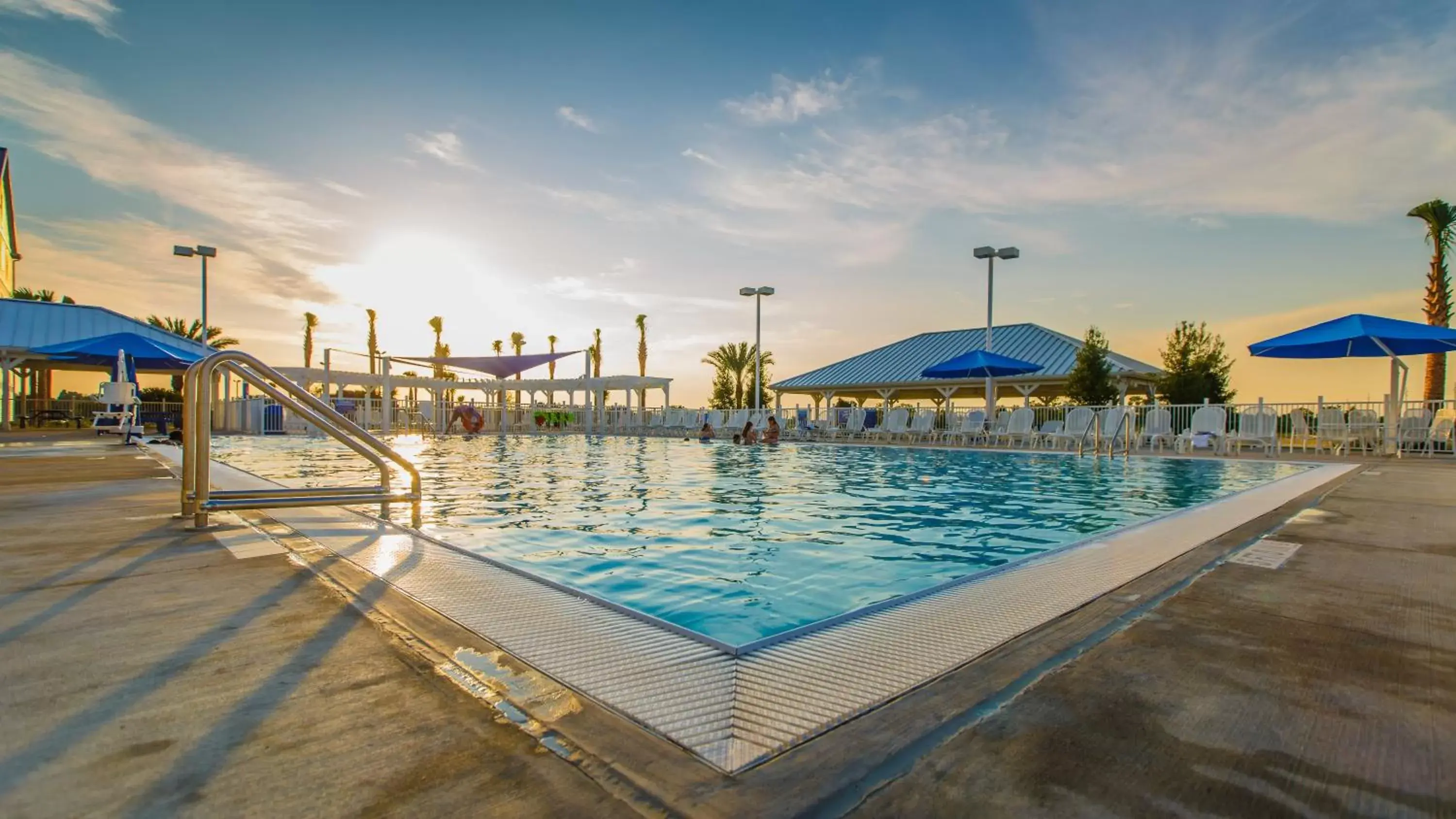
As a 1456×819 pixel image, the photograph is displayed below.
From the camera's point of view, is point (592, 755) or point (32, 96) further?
point (32, 96)

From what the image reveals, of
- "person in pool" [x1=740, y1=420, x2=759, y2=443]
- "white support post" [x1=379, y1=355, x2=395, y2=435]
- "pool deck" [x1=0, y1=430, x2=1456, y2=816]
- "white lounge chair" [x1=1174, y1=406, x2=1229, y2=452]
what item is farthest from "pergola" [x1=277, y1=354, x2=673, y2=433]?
"pool deck" [x1=0, y1=430, x2=1456, y2=816]

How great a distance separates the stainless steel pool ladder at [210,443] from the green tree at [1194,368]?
103 feet

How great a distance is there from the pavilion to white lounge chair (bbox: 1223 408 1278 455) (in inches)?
385

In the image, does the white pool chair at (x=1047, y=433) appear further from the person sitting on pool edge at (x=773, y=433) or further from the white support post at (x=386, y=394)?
the white support post at (x=386, y=394)

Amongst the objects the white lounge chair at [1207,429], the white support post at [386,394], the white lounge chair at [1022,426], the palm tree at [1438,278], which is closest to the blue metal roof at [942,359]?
the white lounge chair at [1022,426]

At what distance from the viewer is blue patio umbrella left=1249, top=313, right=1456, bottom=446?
11.6 m

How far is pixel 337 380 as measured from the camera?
1009 inches

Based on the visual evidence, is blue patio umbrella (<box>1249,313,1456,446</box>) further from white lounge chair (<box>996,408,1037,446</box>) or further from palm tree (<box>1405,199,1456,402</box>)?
palm tree (<box>1405,199,1456,402</box>)

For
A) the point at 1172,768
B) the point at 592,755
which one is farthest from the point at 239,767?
the point at 1172,768

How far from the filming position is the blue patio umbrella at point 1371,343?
38.1 ft

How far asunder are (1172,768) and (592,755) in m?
1.21

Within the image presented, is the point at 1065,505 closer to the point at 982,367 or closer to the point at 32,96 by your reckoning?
the point at 982,367

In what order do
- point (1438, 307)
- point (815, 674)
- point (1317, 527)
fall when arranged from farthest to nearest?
point (1438, 307) < point (1317, 527) < point (815, 674)

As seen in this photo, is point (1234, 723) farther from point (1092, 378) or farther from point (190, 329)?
point (190, 329)
